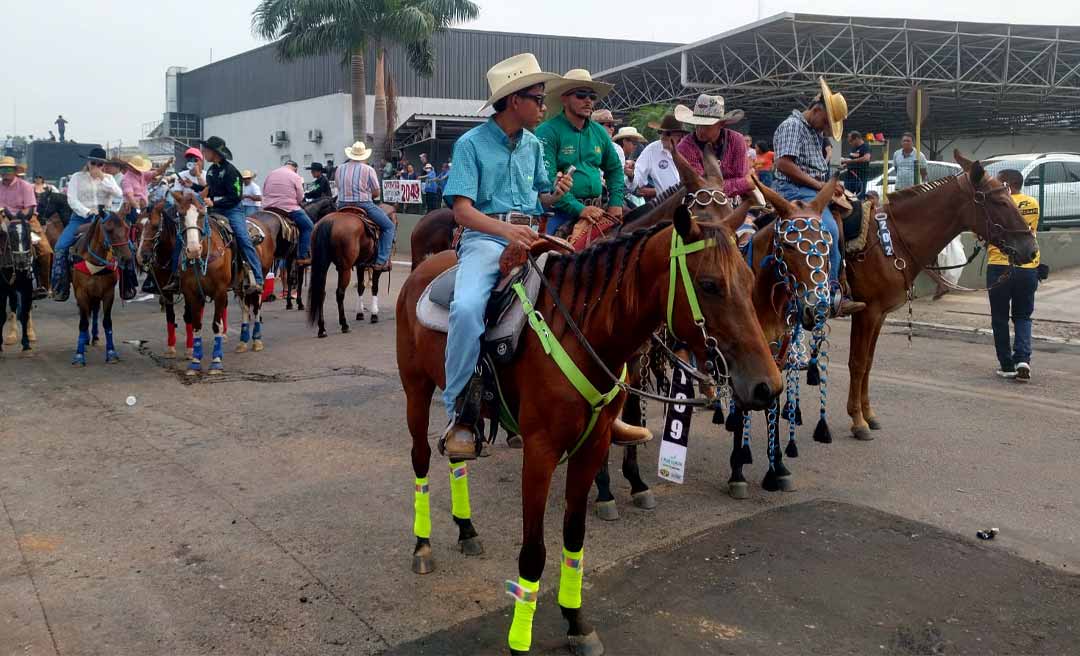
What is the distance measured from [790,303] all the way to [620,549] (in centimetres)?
212

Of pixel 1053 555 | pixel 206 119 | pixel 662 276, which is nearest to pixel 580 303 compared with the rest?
pixel 662 276

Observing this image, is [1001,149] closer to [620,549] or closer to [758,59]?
[758,59]

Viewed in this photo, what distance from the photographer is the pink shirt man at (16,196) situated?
12984 mm

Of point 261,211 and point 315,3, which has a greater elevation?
point 315,3

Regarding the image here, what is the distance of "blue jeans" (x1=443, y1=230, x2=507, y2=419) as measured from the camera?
4.27m

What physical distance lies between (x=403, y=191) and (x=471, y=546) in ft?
76.9

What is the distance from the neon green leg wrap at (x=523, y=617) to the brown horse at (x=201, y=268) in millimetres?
7741

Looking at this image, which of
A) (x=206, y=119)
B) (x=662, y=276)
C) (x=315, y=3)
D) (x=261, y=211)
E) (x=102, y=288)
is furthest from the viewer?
(x=206, y=119)

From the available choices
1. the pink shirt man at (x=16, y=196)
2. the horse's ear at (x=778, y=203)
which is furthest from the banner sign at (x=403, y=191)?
the horse's ear at (x=778, y=203)

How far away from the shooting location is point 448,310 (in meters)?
4.71

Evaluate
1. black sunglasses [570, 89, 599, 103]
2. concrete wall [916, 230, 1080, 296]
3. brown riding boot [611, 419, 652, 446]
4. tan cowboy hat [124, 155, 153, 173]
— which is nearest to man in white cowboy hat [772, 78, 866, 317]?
black sunglasses [570, 89, 599, 103]

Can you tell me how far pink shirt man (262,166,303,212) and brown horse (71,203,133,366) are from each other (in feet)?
11.2

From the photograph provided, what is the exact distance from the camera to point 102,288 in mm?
11883

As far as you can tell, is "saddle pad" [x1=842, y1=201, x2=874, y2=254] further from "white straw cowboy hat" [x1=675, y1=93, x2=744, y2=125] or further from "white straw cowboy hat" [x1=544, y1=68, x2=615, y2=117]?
"white straw cowboy hat" [x1=544, y1=68, x2=615, y2=117]
